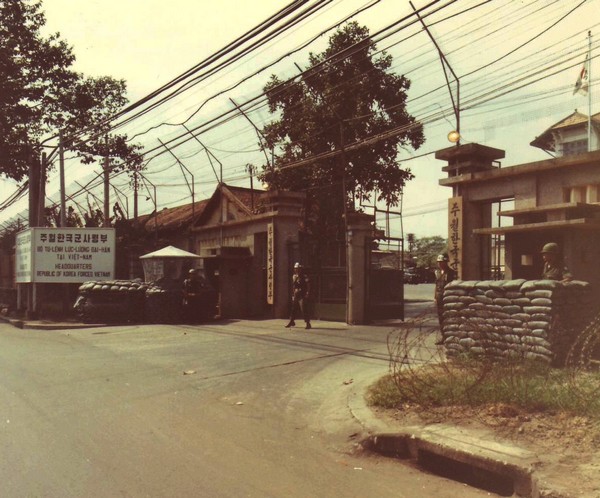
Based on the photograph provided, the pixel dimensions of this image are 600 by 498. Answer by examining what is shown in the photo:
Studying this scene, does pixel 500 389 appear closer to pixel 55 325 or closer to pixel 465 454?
pixel 465 454

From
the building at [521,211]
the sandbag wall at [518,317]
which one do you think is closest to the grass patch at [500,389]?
the sandbag wall at [518,317]

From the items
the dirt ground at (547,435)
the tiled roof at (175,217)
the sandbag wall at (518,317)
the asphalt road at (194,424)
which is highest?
the tiled roof at (175,217)

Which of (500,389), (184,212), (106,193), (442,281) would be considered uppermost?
(106,193)

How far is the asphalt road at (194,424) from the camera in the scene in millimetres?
3973

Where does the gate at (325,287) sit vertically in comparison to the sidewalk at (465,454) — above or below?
above

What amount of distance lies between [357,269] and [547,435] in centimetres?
996

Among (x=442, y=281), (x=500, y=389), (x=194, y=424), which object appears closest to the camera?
(x=194, y=424)

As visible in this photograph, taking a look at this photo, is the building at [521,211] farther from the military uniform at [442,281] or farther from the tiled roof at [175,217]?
the tiled roof at [175,217]

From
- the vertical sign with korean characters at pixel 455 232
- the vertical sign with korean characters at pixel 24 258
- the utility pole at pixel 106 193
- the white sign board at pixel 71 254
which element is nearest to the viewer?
the vertical sign with korean characters at pixel 455 232

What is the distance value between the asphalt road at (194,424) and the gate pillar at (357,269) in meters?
3.50

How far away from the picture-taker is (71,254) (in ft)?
64.0

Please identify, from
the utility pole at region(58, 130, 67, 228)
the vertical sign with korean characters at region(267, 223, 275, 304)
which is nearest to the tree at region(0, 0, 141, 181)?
the utility pole at region(58, 130, 67, 228)

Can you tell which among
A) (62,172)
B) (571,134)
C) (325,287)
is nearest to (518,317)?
(325,287)

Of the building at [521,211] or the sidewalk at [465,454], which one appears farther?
the building at [521,211]
